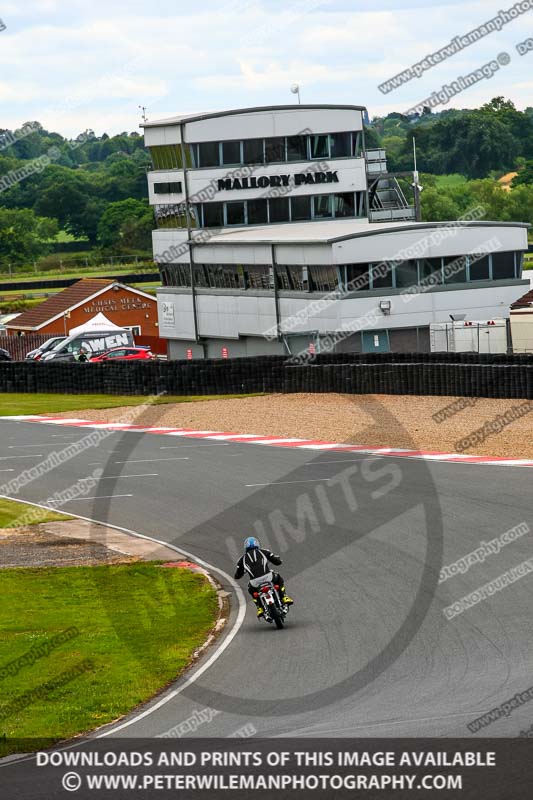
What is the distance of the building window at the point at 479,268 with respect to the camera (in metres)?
49.4

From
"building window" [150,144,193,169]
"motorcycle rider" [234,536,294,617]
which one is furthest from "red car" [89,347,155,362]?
"motorcycle rider" [234,536,294,617]

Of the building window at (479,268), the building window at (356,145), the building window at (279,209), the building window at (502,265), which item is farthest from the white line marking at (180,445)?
the building window at (356,145)

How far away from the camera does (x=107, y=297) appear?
231 feet

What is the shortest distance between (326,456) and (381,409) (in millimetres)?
6552

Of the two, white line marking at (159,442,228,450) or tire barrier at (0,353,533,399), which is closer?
white line marking at (159,442,228,450)

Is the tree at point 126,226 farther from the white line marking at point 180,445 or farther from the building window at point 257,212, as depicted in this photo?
the white line marking at point 180,445

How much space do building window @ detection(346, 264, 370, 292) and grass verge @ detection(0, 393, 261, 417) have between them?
1010cm

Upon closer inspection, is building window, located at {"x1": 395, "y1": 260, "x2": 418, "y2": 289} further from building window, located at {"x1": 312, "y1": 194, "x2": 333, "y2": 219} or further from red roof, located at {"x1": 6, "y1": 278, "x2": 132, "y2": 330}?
red roof, located at {"x1": 6, "y1": 278, "x2": 132, "y2": 330}

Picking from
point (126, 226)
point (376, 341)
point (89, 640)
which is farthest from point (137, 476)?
point (126, 226)

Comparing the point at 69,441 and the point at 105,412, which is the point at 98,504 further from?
the point at 105,412

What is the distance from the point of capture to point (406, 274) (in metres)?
48.6

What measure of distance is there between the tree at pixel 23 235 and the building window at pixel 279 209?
86355 millimetres

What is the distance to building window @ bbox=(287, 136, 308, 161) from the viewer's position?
57969 millimetres

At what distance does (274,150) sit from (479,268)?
45.3 feet
